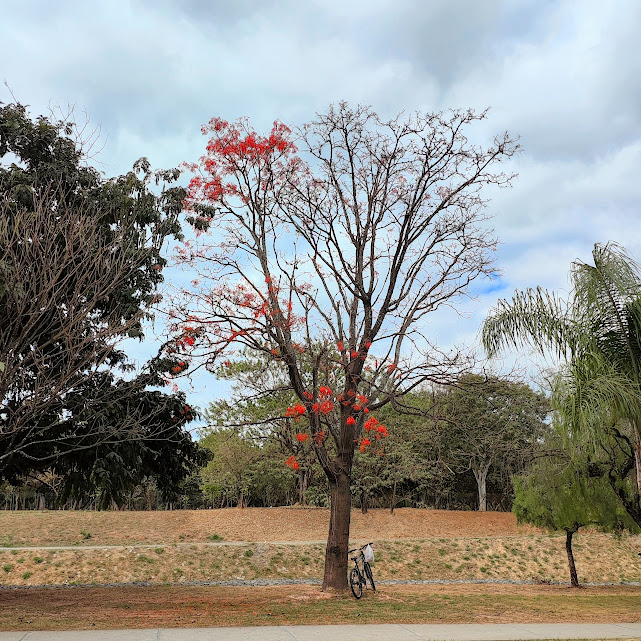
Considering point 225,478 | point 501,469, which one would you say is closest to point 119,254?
point 225,478

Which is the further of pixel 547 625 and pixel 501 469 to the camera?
pixel 501 469

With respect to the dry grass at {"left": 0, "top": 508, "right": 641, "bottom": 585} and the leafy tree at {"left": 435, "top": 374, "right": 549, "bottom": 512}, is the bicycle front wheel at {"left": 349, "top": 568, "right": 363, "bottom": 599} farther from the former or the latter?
the dry grass at {"left": 0, "top": 508, "right": 641, "bottom": 585}

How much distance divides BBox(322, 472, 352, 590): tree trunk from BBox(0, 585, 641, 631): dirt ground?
47 cm

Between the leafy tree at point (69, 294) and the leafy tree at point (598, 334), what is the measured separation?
7207mm

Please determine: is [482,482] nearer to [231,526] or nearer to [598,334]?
[231,526]

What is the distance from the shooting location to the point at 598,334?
1045 cm

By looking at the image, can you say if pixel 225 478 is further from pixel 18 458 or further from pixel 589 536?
pixel 18 458

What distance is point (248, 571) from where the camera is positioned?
20.6 metres

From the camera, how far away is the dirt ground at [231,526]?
2402 centimetres

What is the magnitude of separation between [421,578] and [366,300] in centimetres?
1208

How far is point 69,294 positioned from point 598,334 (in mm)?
9346

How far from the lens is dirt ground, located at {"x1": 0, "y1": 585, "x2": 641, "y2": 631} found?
376 inches

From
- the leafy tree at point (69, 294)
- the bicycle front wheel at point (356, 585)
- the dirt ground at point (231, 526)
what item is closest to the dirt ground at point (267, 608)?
the bicycle front wheel at point (356, 585)

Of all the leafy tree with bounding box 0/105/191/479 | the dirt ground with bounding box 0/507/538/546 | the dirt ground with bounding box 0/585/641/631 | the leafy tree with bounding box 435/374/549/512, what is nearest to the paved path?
the dirt ground with bounding box 0/585/641/631
